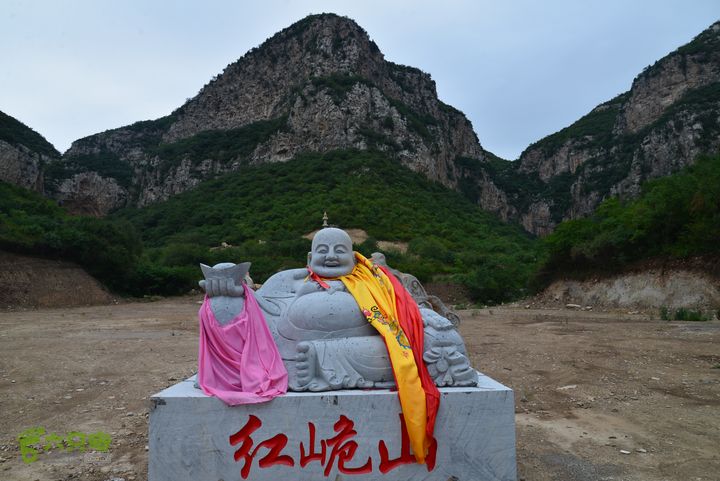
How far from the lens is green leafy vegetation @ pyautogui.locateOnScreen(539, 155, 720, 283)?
1498 centimetres

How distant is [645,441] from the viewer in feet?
14.8

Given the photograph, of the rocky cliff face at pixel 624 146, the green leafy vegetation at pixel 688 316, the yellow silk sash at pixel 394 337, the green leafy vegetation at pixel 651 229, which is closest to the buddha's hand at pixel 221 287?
the yellow silk sash at pixel 394 337

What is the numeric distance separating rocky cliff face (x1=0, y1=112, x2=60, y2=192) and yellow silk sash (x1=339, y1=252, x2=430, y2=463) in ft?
138

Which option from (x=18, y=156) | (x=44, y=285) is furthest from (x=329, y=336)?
(x=18, y=156)

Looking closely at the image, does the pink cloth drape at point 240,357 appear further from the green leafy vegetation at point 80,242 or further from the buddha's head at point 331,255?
the green leafy vegetation at point 80,242

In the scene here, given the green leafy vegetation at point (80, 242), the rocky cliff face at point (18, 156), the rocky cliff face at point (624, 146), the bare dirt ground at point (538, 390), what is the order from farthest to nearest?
1. the rocky cliff face at point (624, 146)
2. the rocky cliff face at point (18, 156)
3. the green leafy vegetation at point (80, 242)
4. the bare dirt ground at point (538, 390)

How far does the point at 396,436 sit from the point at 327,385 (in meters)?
0.60

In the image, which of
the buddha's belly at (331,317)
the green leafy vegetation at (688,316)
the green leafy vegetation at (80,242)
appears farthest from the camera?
the green leafy vegetation at (80,242)

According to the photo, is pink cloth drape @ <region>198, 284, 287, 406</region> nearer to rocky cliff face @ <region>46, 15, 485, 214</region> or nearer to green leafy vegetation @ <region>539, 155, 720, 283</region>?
green leafy vegetation @ <region>539, 155, 720, 283</region>

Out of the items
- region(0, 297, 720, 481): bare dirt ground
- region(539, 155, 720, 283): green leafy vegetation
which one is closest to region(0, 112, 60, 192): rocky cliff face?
region(0, 297, 720, 481): bare dirt ground

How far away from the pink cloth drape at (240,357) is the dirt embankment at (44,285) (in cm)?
1848

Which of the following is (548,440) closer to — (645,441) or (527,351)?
(645,441)

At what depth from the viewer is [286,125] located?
169 feet

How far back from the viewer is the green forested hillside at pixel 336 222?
2642 cm
